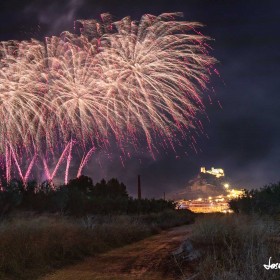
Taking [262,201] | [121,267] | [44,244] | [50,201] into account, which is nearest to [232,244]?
[121,267]

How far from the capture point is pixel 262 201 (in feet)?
104

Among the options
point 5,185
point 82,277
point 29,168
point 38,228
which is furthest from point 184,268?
point 5,185

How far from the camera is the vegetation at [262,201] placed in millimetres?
29772

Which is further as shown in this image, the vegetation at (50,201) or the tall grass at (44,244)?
the vegetation at (50,201)

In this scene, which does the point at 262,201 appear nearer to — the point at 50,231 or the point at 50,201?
the point at 50,201

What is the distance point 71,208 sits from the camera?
3694cm

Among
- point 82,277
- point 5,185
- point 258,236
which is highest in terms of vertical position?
point 5,185

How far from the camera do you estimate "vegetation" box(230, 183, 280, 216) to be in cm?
2977

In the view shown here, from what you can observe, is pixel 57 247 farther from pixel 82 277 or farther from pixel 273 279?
pixel 273 279

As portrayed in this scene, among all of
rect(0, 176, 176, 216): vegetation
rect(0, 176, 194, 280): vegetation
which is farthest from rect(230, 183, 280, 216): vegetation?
rect(0, 176, 176, 216): vegetation

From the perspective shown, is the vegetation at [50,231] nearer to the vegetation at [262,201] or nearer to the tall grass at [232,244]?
the tall grass at [232,244]

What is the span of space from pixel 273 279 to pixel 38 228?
35.6 feet

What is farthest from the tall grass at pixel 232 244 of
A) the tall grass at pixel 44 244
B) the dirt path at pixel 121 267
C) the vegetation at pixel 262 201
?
the vegetation at pixel 262 201

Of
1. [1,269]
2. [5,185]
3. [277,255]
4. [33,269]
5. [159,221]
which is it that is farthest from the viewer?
[159,221]
